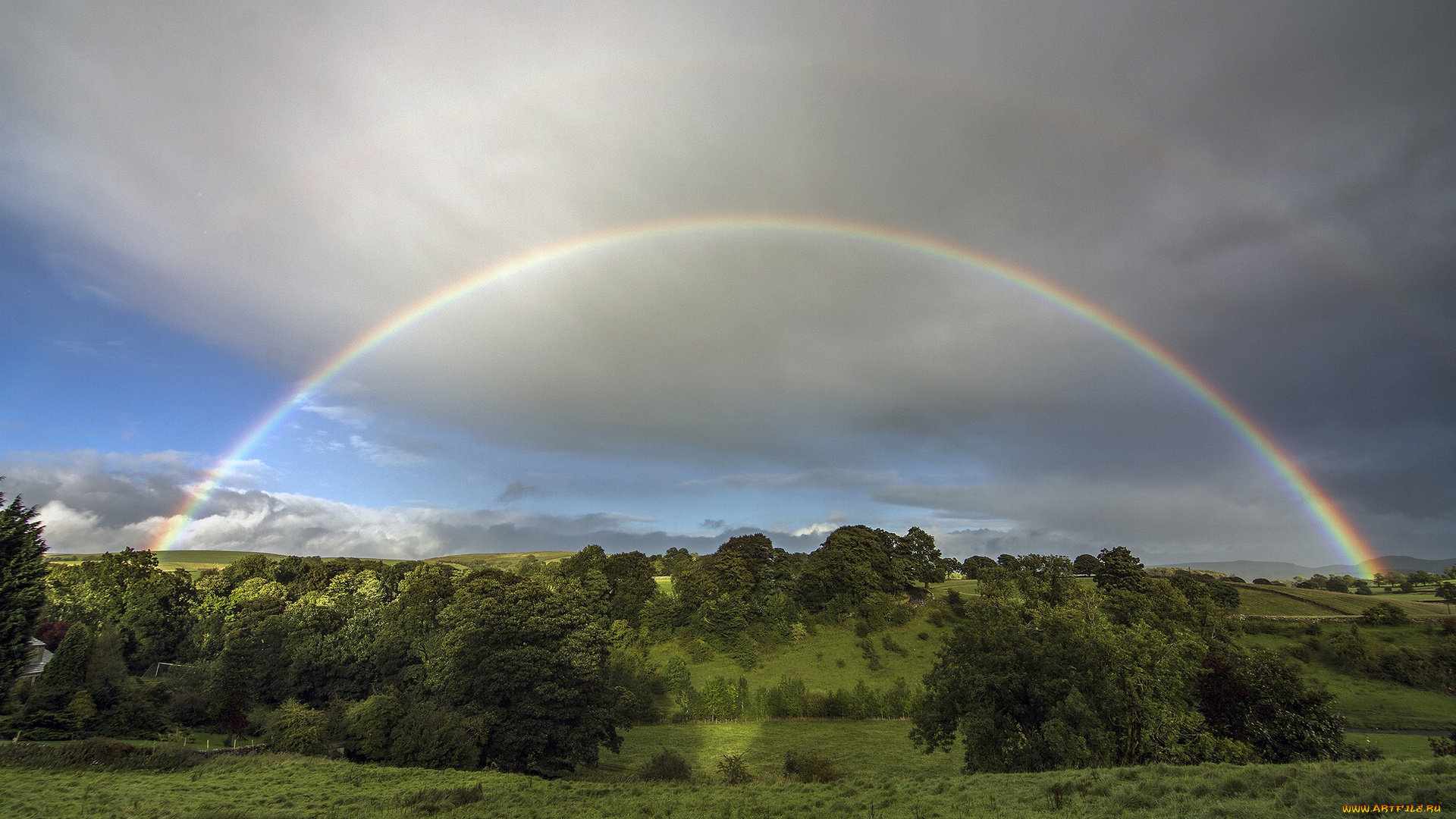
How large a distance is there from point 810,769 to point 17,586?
181 ft

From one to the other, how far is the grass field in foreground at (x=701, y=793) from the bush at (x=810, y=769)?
4.07m

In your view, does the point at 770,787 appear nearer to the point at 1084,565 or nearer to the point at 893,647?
the point at 893,647

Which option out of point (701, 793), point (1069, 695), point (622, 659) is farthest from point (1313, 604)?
point (701, 793)

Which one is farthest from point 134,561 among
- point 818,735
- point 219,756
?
point 818,735

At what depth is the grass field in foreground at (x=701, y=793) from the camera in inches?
609

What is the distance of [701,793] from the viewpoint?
29.0m

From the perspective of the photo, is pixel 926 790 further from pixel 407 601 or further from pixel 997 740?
pixel 407 601

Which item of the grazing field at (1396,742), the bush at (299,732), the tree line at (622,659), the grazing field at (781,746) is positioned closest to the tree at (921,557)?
the tree line at (622,659)

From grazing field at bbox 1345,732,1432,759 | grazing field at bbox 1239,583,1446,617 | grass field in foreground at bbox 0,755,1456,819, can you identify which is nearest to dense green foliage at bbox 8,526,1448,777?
grass field in foreground at bbox 0,755,1456,819

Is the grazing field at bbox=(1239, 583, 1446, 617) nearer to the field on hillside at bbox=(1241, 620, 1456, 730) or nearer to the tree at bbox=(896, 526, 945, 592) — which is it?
the field on hillside at bbox=(1241, 620, 1456, 730)

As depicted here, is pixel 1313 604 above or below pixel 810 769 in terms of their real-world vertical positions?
above

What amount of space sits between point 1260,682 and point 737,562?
71964 millimetres

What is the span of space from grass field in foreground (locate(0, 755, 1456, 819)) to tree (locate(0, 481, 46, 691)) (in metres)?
22.2

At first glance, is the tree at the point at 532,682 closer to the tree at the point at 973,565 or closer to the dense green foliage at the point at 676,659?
the dense green foliage at the point at 676,659
